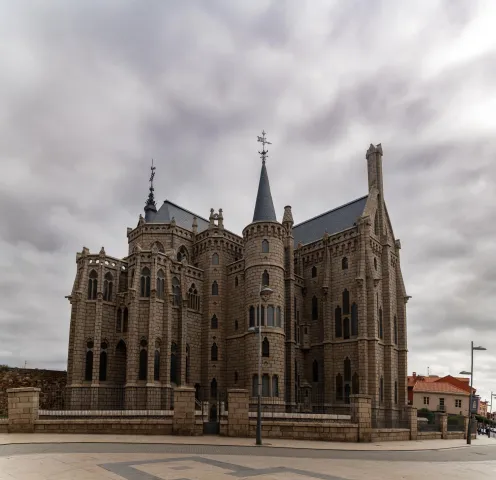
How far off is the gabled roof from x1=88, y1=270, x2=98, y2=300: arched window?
182ft

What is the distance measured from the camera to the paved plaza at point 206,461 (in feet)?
42.0

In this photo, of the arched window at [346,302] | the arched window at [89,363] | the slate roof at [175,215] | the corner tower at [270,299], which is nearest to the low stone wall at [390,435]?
the corner tower at [270,299]

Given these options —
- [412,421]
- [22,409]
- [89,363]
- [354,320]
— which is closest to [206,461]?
[22,409]

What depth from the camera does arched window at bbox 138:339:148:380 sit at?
129 feet

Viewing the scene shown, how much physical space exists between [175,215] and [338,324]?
18.9 metres

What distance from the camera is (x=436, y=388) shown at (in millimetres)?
79625

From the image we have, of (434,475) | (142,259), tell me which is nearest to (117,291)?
(142,259)

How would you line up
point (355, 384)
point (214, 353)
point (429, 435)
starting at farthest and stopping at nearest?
point (214, 353) < point (355, 384) < point (429, 435)

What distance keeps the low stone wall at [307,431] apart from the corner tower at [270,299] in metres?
14.7

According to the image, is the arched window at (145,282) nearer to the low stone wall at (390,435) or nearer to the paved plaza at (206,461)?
the paved plaza at (206,461)

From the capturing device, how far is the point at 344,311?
142 ft

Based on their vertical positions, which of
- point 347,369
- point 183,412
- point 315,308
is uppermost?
point 315,308

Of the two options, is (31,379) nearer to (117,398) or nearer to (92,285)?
(117,398)

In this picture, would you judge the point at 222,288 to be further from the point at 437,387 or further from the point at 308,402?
the point at 437,387
